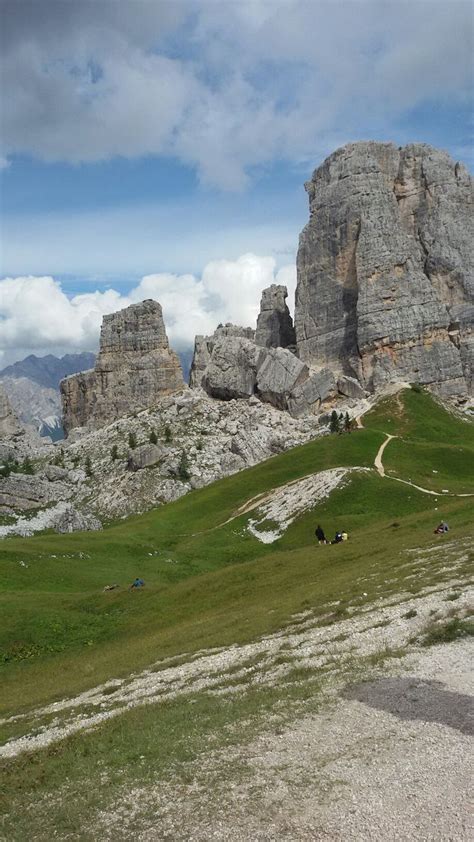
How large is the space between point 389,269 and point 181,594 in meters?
146

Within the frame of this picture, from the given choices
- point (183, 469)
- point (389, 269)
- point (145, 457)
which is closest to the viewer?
point (183, 469)

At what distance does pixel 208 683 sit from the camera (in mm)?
26031

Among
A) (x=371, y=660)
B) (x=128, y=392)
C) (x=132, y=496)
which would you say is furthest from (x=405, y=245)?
(x=371, y=660)

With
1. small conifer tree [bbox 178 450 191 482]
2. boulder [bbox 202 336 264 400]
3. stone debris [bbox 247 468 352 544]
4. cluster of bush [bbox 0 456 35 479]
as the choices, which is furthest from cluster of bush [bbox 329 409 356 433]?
cluster of bush [bbox 0 456 35 479]

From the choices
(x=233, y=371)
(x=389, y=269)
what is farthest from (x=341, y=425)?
(x=389, y=269)

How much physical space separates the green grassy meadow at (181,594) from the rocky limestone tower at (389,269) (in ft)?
208

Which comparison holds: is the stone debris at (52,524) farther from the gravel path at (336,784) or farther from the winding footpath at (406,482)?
the gravel path at (336,784)

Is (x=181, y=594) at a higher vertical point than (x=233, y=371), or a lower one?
lower

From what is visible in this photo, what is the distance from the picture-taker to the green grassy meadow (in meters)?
19.0

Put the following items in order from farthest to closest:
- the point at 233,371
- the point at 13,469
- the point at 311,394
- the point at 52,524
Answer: the point at 233,371 → the point at 311,394 → the point at 13,469 → the point at 52,524

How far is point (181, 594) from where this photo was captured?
165 ft

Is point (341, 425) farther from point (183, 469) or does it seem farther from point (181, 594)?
point (181, 594)

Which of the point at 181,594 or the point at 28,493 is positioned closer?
the point at 181,594

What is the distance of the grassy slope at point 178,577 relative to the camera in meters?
37.2
